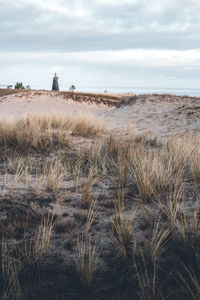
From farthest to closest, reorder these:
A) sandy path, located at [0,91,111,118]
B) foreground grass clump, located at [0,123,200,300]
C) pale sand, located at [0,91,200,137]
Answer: sandy path, located at [0,91,111,118] < pale sand, located at [0,91,200,137] < foreground grass clump, located at [0,123,200,300]

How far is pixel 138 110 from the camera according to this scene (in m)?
12.2

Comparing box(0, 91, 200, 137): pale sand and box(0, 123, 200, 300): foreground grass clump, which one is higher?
box(0, 91, 200, 137): pale sand

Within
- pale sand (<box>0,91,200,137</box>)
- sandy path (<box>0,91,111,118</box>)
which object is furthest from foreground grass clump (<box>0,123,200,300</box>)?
sandy path (<box>0,91,111,118</box>)

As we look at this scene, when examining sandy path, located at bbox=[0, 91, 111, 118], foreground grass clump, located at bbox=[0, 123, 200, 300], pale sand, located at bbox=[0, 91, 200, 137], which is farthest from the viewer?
sandy path, located at bbox=[0, 91, 111, 118]

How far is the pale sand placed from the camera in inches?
337

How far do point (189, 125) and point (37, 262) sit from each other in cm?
772

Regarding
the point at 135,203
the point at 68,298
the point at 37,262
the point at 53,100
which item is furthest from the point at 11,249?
the point at 53,100

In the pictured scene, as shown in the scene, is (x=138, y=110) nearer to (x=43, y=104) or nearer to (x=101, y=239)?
(x=43, y=104)

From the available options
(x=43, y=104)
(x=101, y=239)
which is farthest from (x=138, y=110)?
(x=101, y=239)

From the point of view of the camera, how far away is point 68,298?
1611mm

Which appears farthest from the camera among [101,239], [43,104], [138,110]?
[43,104]

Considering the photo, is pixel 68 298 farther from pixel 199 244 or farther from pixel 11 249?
pixel 199 244

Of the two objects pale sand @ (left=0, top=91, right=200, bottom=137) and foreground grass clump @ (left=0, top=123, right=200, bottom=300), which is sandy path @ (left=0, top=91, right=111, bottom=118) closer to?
pale sand @ (left=0, top=91, right=200, bottom=137)

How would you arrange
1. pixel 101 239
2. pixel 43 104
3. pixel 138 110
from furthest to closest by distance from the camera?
pixel 43 104, pixel 138 110, pixel 101 239
